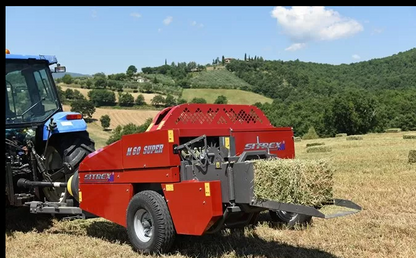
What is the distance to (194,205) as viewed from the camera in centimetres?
412

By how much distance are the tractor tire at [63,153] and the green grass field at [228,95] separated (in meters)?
64.7

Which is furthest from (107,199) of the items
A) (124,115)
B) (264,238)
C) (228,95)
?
(228,95)

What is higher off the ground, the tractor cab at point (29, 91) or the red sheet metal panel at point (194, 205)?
the tractor cab at point (29, 91)

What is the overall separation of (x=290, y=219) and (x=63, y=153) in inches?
129

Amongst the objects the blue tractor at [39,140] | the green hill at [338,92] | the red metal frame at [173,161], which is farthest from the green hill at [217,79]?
the red metal frame at [173,161]

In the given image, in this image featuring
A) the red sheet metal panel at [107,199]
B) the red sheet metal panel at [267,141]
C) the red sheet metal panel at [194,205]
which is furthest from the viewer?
the red sheet metal panel at [107,199]

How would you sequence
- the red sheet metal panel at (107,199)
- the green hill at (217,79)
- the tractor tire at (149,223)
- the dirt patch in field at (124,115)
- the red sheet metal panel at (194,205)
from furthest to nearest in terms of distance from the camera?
the green hill at (217,79) → the dirt patch in field at (124,115) → the red sheet metal panel at (107,199) → the tractor tire at (149,223) → the red sheet metal panel at (194,205)

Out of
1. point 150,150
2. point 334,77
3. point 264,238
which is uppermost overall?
point 334,77

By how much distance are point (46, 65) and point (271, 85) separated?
3333 inches

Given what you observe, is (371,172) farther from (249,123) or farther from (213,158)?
(213,158)

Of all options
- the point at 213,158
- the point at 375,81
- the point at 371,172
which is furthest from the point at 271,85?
the point at 213,158

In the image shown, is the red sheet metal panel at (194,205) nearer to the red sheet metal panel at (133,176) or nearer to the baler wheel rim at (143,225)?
the red sheet metal panel at (133,176)

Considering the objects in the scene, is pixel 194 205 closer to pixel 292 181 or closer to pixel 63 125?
pixel 292 181

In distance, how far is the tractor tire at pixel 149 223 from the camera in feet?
14.0
